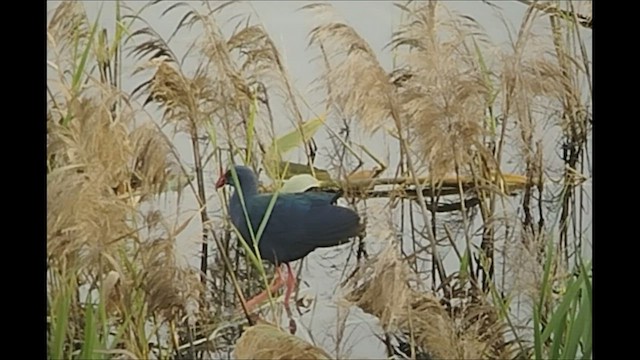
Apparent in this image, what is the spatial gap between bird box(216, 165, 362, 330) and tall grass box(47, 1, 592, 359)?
2 centimetres

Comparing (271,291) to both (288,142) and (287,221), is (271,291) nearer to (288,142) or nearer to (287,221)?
(287,221)

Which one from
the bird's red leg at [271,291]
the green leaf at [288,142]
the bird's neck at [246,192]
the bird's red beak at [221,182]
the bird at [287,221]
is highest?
the green leaf at [288,142]

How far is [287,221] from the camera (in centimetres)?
182

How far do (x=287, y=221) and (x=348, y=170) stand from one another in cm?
17

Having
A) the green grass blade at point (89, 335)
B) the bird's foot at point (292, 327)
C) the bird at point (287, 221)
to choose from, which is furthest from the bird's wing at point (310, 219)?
the green grass blade at point (89, 335)

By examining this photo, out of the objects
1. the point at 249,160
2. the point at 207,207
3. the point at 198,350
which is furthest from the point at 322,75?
the point at 198,350

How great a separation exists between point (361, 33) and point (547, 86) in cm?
43

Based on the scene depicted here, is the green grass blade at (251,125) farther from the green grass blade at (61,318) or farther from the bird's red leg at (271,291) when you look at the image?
the green grass blade at (61,318)

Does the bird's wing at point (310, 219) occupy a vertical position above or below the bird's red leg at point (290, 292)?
above

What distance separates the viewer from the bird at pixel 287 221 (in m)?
1.81

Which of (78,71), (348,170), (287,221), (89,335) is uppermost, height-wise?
(78,71)

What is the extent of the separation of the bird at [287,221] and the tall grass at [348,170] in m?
0.02

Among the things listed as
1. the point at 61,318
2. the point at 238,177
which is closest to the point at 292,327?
the point at 238,177
